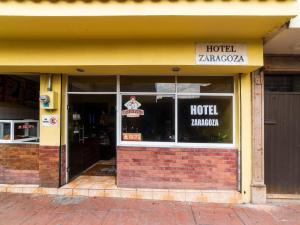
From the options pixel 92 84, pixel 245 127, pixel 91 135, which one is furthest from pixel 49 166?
pixel 245 127

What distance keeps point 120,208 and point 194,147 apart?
198cm

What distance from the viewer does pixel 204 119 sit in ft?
20.1

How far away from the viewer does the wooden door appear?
5.99m

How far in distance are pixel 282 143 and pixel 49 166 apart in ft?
16.7

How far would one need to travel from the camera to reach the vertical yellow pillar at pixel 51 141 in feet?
20.5

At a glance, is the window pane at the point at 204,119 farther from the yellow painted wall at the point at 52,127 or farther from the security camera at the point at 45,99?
the security camera at the point at 45,99

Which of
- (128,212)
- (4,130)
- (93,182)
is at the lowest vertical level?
(128,212)

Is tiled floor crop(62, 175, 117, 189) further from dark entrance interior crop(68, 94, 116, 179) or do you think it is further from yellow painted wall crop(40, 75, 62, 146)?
yellow painted wall crop(40, 75, 62, 146)

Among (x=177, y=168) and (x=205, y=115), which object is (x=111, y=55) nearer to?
(x=205, y=115)

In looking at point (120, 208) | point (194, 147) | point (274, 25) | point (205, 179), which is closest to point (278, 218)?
point (205, 179)

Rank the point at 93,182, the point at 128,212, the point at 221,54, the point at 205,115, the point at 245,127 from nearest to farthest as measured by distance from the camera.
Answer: the point at 128,212
the point at 221,54
the point at 245,127
the point at 205,115
the point at 93,182

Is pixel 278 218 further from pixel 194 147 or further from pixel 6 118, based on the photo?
pixel 6 118

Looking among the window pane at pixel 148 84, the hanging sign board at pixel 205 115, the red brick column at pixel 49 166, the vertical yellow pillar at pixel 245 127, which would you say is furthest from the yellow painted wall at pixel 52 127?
the vertical yellow pillar at pixel 245 127

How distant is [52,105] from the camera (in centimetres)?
610
